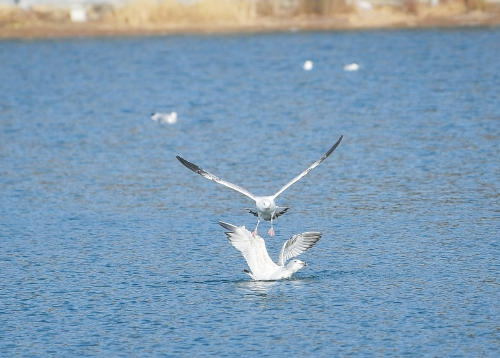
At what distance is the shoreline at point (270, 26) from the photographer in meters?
59.9

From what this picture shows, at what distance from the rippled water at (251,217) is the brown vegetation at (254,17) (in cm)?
1849

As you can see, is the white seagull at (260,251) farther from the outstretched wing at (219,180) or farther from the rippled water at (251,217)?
the outstretched wing at (219,180)

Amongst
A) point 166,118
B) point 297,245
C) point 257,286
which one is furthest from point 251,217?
point 166,118

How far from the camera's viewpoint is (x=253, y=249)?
15148 millimetres

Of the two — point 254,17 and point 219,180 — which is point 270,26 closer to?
point 254,17

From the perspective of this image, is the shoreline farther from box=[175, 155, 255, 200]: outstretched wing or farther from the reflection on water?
the reflection on water

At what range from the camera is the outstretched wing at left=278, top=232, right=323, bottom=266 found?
15172 millimetres

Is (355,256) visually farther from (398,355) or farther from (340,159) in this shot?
(340,159)

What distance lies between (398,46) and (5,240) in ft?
128

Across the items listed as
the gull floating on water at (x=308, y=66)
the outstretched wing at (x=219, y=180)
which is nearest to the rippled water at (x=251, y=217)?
the outstretched wing at (x=219, y=180)

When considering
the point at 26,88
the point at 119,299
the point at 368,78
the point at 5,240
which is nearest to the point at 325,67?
the point at 368,78

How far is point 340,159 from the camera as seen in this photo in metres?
25.0

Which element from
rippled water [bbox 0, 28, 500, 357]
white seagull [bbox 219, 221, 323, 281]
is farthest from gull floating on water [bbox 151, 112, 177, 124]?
white seagull [bbox 219, 221, 323, 281]

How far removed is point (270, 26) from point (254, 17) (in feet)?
3.75
